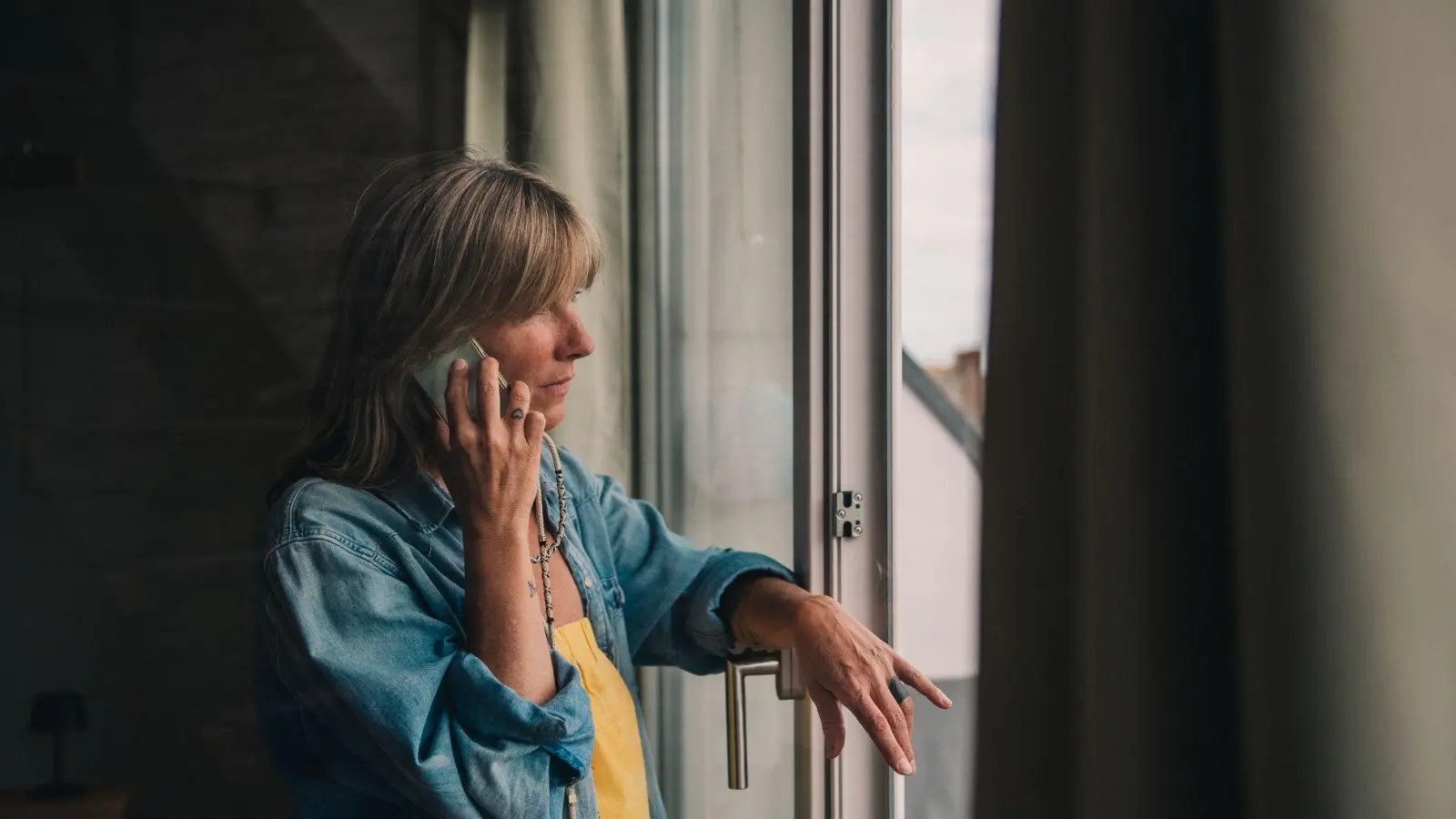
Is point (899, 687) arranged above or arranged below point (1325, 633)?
below

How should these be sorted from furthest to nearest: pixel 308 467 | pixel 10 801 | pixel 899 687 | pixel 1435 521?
pixel 899 687
pixel 308 467
pixel 10 801
pixel 1435 521

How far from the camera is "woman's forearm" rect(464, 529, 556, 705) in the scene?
0.81 meters

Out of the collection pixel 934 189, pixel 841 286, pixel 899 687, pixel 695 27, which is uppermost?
pixel 695 27

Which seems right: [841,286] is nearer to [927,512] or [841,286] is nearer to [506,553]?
[927,512]

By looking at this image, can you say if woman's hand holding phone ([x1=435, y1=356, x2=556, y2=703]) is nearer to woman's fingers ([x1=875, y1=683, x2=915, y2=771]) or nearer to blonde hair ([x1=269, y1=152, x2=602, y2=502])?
blonde hair ([x1=269, y1=152, x2=602, y2=502])

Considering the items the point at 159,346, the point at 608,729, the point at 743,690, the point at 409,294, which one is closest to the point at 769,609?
the point at 743,690

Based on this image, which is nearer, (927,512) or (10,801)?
(10,801)

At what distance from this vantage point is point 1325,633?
1.73 feet

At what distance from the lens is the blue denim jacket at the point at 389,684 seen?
0.77 m

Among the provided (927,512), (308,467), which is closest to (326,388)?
(308,467)

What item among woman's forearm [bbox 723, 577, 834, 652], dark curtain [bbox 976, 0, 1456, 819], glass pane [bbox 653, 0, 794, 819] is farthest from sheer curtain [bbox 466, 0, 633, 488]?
dark curtain [bbox 976, 0, 1456, 819]

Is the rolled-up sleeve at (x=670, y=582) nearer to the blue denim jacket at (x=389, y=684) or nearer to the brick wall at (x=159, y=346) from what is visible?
the blue denim jacket at (x=389, y=684)

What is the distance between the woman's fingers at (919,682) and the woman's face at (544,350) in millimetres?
411

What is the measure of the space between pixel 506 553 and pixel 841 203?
1.75 feet
